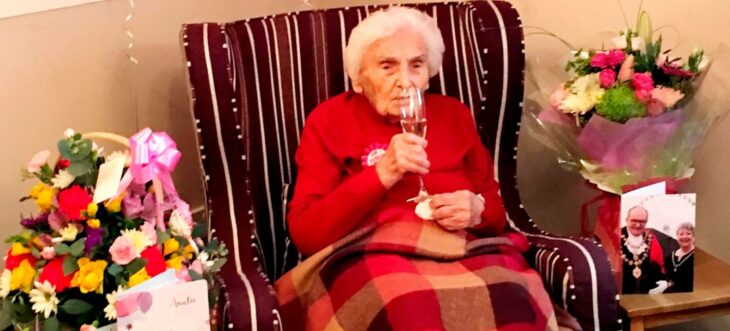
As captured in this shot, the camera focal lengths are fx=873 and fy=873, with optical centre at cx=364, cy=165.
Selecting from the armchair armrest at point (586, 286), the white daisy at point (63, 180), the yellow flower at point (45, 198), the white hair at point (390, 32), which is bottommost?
the armchair armrest at point (586, 286)

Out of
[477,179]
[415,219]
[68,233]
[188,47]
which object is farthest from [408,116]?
[68,233]

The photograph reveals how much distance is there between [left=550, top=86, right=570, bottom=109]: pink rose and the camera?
2092mm

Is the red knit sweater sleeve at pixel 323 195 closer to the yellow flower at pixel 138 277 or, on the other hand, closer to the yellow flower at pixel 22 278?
the yellow flower at pixel 138 277

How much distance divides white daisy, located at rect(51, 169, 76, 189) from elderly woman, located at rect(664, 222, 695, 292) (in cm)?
131

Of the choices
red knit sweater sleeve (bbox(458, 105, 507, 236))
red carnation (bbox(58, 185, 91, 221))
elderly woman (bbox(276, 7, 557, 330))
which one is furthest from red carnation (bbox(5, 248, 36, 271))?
red knit sweater sleeve (bbox(458, 105, 507, 236))

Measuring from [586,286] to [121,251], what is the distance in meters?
0.98

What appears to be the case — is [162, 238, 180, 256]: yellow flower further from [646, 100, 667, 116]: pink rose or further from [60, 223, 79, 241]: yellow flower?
[646, 100, 667, 116]: pink rose

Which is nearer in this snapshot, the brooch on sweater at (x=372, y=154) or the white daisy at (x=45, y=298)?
the white daisy at (x=45, y=298)

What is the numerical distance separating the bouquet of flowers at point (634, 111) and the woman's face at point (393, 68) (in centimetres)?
35

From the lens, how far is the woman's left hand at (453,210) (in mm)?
1914

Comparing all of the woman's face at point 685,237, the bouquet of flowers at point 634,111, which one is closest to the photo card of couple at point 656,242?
the woman's face at point 685,237

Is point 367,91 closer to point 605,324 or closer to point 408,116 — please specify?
point 408,116

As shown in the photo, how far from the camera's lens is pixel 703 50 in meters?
2.12

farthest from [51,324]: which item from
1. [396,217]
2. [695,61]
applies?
[695,61]
